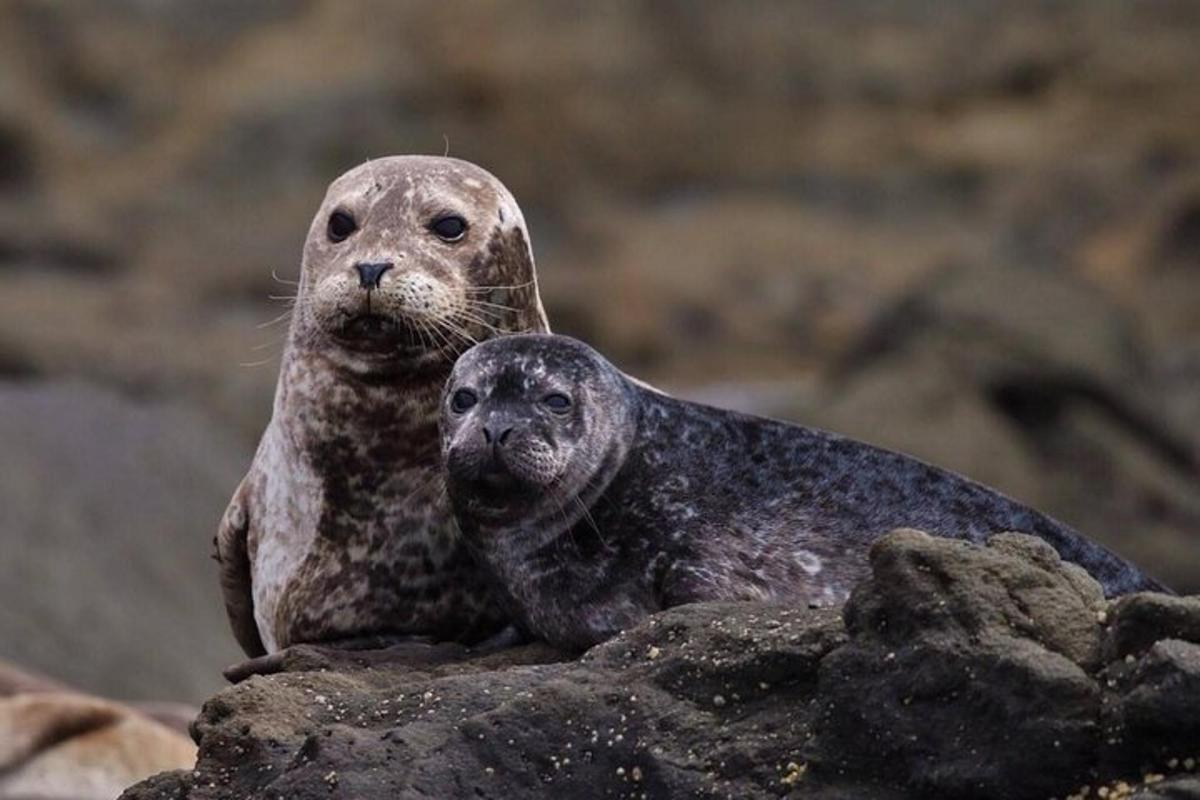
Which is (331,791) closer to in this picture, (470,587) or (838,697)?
(838,697)

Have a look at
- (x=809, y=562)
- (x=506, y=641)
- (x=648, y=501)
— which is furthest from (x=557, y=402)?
(x=809, y=562)

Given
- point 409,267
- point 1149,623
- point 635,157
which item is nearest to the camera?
point 1149,623

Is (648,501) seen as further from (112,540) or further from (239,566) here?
(112,540)

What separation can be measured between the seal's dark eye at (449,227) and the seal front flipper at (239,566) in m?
1.24

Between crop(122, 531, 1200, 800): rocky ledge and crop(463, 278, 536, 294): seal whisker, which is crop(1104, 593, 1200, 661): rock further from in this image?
crop(463, 278, 536, 294): seal whisker

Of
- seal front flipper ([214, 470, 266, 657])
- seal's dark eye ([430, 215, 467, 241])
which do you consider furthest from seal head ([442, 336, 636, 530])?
seal front flipper ([214, 470, 266, 657])

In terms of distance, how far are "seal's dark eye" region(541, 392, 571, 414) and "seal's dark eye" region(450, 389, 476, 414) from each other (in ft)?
0.71

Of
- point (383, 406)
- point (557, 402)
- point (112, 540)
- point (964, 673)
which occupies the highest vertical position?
point (112, 540)

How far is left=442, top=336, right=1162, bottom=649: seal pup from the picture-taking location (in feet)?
27.6

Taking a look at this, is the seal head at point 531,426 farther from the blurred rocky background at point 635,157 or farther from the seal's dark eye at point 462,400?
the blurred rocky background at point 635,157

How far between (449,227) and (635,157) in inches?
979

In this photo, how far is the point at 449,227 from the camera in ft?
30.8

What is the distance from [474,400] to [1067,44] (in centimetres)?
2644

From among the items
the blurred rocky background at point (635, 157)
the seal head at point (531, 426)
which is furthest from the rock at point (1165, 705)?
the blurred rocky background at point (635, 157)
